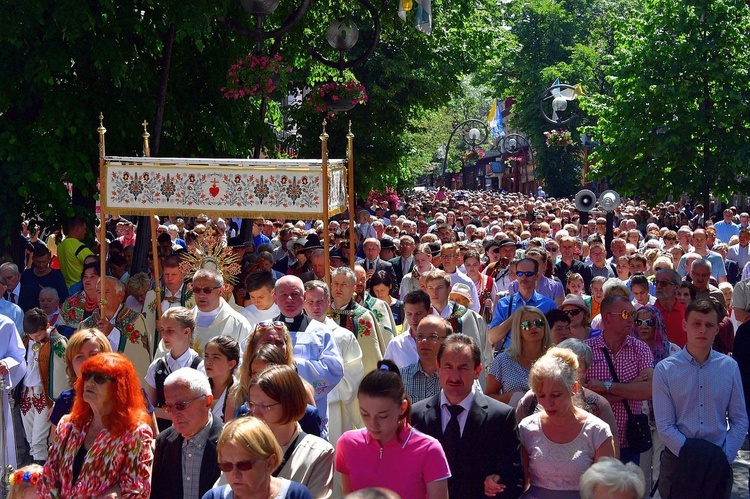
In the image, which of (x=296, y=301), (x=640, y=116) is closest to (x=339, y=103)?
(x=296, y=301)

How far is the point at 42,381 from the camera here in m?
9.09

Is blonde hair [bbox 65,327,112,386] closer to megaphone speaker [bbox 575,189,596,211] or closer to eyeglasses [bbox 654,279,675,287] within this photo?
eyeglasses [bbox 654,279,675,287]

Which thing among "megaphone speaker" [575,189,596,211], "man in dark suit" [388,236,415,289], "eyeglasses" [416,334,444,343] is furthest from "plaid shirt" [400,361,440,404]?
"megaphone speaker" [575,189,596,211]

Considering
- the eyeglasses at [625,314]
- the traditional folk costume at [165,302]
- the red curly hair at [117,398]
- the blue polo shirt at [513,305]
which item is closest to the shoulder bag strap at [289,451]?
the red curly hair at [117,398]

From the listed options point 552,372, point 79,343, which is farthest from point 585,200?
point 552,372

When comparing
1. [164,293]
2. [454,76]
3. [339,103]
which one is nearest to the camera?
[164,293]

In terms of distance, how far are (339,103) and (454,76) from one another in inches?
543

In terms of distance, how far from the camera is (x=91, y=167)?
560 inches

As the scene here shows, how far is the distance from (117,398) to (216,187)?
5018 mm

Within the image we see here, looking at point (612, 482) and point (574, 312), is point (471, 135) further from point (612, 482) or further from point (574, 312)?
point (612, 482)

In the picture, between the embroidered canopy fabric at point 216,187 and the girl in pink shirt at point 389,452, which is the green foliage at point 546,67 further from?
the girl in pink shirt at point 389,452

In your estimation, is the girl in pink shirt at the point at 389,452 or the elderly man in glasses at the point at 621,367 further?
the elderly man in glasses at the point at 621,367

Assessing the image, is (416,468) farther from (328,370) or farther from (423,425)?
(328,370)

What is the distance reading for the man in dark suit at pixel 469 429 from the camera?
5848mm
